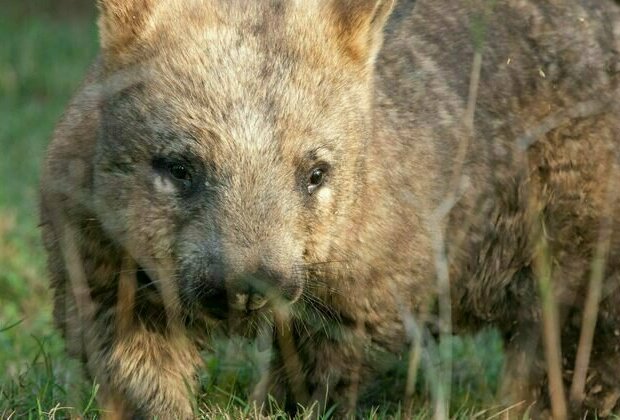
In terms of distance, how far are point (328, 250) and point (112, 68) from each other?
976 millimetres

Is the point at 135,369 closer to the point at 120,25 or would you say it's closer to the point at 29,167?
the point at 120,25

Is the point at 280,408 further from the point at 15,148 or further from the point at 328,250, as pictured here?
the point at 15,148

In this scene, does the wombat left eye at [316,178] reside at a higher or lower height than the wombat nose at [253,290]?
higher

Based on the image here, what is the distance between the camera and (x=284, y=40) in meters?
4.48

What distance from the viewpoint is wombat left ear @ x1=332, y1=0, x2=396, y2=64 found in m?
4.70

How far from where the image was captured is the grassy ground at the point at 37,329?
4.74m

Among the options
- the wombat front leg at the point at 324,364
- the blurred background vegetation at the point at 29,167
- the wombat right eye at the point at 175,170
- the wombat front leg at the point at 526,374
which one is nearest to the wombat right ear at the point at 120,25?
the wombat right eye at the point at 175,170

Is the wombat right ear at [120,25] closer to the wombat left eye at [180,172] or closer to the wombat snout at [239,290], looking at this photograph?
the wombat left eye at [180,172]

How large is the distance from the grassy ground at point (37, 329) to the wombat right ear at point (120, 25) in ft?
2.82

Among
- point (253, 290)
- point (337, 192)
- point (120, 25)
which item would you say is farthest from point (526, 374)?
point (120, 25)

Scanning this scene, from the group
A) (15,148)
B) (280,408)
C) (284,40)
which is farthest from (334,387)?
(15,148)

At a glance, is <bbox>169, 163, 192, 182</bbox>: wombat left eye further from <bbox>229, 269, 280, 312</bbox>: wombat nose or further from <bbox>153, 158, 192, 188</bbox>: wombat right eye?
<bbox>229, 269, 280, 312</bbox>: wombat nose

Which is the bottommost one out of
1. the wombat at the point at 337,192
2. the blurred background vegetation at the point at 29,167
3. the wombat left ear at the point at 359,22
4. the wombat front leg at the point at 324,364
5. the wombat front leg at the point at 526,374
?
the blurred background vegetation at the point at 29,167

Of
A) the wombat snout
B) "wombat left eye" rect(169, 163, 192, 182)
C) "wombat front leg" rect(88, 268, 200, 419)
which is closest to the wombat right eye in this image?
"wombat left eye" rect(169, 163, 192, 182)
